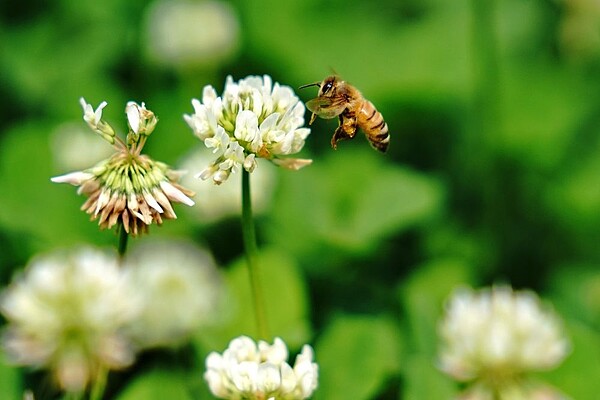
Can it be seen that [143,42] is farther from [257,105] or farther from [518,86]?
[257,105]

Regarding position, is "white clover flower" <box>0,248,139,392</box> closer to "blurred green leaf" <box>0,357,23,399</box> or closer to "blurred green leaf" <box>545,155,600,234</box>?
"blurred green leaf" <box>0,357,23,399</box>

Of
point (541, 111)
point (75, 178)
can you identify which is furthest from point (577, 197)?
point (75, 178)

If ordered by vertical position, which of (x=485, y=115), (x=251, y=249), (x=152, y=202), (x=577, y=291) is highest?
(x=152, y=202)

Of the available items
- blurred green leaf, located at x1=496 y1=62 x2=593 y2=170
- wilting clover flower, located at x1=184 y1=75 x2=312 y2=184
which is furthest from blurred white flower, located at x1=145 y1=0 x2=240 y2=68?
wilting clover flower, located at x1=184 y1=75 x2=312 y2=184

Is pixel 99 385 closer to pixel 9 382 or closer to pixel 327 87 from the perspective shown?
pixel 9 382

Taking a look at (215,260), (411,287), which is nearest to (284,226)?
(215,260)

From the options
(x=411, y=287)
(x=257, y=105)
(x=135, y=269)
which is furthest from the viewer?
(x=411, y=287)
